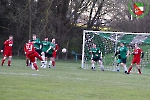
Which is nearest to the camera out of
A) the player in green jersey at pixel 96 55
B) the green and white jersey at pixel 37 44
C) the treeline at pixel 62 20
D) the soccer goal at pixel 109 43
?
the green and white jersey at pixel 37 44

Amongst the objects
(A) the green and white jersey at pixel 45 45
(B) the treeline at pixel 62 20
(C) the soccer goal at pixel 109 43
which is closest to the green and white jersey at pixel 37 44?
(A) the green and white jersey at pixel 45 45

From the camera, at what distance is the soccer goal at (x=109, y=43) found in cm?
→ 3164

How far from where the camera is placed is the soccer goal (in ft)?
104

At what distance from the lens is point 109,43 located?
32.4 meters

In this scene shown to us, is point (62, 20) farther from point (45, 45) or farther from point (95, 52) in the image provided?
point (95, 52)

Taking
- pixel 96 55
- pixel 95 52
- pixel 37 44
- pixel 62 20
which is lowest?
pixel 96 55

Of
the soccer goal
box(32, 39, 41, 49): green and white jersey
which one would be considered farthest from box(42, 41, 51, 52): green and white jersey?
the soccer goal

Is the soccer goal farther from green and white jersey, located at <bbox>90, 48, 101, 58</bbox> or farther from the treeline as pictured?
the treeline

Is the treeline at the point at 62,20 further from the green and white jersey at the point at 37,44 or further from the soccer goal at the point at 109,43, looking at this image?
the green and white jersey at the point at 37,44

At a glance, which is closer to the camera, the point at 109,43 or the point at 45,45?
the point at 45,45

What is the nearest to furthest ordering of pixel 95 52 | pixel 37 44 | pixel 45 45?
pixel 37 44
pixel 95 52
pixel 45 45

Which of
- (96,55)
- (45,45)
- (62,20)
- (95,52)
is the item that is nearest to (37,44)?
(45,45)

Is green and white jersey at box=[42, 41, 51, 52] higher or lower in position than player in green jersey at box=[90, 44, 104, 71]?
higher

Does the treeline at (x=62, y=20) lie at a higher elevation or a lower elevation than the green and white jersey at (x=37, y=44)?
higher
